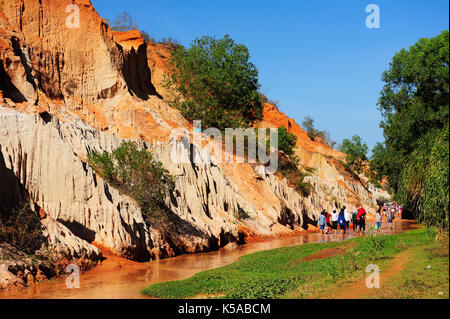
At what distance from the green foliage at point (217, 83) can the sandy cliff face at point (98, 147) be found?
7.14m

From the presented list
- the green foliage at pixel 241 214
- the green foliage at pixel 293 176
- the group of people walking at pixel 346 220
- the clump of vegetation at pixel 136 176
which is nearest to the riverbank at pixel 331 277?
the clump of vegetation at pixel 136 176

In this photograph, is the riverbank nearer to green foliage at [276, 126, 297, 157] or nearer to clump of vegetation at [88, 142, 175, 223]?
clump of vegetation at [88, 142, 175, 223]

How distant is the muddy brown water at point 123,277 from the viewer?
13.8m

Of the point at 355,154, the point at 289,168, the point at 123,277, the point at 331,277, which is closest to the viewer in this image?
the point at 331,277

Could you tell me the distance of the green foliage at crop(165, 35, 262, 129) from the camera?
158 feet

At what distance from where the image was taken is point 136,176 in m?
24.0

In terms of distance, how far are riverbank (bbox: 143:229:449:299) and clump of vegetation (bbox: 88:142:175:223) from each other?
6.24 m

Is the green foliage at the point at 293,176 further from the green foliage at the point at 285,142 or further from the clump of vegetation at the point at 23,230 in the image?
the clump of vegetation at the point at 23,230

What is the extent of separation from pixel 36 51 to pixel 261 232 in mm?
17877

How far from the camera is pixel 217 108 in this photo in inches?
1922

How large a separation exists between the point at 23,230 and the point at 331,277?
9.60 meters

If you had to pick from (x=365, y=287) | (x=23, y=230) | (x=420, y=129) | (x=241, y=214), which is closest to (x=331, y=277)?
(x=365, y=287)

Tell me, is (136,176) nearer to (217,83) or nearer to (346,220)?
(346,220)

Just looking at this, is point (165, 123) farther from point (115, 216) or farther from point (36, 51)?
point (115, 216)
